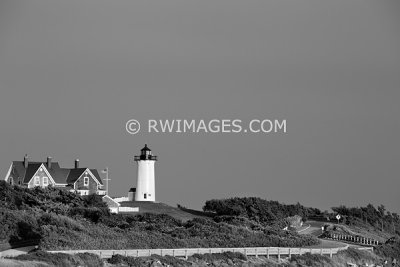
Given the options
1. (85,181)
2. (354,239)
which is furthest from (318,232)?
(85,181)

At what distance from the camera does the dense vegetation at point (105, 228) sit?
1785 inches

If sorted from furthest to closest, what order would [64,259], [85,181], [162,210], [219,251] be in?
[85,181]
[162,210]
[219,251]
[64,259]

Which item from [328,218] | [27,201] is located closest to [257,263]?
[27,201]

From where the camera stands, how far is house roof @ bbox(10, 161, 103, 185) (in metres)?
63.8

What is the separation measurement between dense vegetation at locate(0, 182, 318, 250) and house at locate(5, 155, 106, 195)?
17.8 ft

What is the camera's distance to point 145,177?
66.1 metres

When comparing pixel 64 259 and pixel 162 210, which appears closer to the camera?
pixel 64 259

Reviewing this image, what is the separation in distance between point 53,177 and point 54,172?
45 cm

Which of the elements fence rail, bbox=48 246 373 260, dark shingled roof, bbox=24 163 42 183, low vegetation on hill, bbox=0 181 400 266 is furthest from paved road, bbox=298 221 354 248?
dark shingled roof, bbox=24 163 42 183

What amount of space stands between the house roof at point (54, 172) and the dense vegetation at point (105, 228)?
18.4ft

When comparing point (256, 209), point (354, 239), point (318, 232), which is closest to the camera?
point (354, 239)

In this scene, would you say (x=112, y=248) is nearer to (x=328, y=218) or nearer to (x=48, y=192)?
(x=48, y=192)

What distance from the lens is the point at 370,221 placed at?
6856 cm

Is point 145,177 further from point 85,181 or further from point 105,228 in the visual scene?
point 105,228
